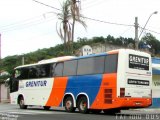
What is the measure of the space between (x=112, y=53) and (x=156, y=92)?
30.2 ft

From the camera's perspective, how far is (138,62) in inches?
897

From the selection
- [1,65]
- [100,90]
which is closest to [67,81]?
[100,90]

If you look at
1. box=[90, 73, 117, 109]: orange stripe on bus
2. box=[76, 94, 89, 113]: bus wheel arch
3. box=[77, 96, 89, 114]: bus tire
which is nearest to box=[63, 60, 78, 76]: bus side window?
box=[76, 94, 89, 113]: bus wheel arch

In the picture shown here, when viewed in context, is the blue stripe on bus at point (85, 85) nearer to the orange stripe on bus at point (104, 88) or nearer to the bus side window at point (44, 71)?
the orange stripe on bus at point (104, 88)

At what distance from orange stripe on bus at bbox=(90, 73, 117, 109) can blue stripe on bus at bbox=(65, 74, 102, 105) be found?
0.28 meters

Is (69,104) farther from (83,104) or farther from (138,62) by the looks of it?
(138,62)

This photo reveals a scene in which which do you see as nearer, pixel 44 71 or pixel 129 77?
pixel 129 77

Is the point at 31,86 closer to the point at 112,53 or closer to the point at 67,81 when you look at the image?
the point at 67,81

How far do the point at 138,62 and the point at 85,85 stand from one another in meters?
3.34

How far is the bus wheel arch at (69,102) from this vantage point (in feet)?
82.3

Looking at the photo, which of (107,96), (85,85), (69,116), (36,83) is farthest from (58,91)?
(69,116)

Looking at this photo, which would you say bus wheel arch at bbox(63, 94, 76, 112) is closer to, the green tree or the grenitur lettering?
the grenitur lettering

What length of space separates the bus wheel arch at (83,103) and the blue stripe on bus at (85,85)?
262 millimetres

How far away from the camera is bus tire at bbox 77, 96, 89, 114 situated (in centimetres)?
2394
